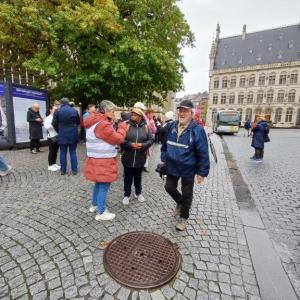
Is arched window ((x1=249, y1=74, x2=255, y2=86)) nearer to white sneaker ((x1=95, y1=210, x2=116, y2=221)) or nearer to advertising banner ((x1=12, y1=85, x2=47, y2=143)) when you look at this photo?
advertising banner ((x1=12, y1=85, x2=47, y2=143))

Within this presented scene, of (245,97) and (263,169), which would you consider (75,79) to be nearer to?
(263,169)

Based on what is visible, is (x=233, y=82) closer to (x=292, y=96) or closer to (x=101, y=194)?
(x=292, y=96)

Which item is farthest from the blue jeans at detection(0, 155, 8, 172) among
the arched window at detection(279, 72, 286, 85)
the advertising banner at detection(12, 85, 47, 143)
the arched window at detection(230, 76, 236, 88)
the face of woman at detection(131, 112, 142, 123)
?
the arched window at detection(230, 76, 236, 88)

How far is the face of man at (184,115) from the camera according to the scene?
3.08 m

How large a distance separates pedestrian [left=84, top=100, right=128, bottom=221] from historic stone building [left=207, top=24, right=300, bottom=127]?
207 ft

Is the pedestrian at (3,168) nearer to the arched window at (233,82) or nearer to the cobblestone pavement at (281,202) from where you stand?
the cobblestone pavement at (281,202)

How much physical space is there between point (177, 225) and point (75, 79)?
8438mm

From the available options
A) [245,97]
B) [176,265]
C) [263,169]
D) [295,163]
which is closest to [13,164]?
[176,265]

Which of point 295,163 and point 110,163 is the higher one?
point 110,163

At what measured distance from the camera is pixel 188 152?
310 cm

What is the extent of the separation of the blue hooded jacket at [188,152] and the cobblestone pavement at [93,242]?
934 mm

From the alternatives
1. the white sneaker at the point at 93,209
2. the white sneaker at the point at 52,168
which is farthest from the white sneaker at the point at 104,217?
the white sneaker at the point at 52,168

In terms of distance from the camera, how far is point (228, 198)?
16.0ft

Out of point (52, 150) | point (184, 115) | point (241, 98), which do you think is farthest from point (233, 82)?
point (184, 115)
